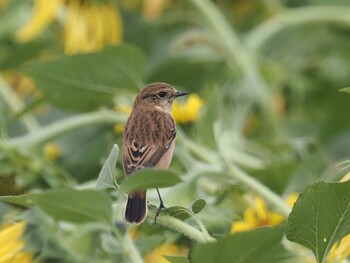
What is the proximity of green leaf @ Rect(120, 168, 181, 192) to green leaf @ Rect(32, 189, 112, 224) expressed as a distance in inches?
1.1

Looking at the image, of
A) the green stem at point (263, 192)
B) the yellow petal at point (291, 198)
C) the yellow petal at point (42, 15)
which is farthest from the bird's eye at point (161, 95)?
the yellow petal at point (42, 15)

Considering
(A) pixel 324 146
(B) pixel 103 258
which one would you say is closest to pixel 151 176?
(B) pixel 103 258

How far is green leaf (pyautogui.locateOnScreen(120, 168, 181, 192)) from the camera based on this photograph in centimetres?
118

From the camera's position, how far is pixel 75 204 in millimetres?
1178

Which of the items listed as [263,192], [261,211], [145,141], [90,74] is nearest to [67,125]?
[90,74]

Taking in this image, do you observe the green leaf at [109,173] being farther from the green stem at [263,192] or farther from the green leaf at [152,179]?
the green stem at [263,192]

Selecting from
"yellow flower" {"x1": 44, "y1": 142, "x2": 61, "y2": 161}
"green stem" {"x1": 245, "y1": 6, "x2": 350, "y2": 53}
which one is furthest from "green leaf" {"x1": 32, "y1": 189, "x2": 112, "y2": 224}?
"green stem" {"x1": 245, "y1": 6, "x2": 350, "y2": 53}

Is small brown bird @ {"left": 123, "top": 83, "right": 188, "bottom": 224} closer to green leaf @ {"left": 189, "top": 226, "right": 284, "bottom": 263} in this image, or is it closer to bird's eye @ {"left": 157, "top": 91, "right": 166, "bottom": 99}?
bird's eye @ {"left": 157, "top": 91, "right": 166, "bottom": 99}

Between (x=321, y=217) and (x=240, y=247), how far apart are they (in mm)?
184

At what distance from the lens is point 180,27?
3.36 m

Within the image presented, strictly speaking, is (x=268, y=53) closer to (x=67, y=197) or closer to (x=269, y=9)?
(x=269, y=9)

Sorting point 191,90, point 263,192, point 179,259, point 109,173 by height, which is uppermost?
point 109,173

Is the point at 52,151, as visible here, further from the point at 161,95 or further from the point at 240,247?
the point at 240,247

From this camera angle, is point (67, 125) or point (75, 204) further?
A: point (67, 125)
